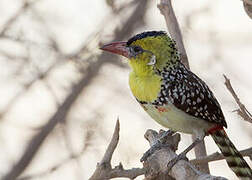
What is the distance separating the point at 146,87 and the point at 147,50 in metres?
0.15

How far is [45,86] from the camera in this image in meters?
3.79

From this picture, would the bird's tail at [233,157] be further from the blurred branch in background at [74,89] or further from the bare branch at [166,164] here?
the blurred branch in background at [74,89]

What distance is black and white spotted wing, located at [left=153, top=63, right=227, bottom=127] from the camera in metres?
2.75

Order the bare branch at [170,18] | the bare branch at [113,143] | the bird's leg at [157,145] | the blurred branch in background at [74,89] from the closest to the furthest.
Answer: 1. the bare branch at [113,143]
2. the bird's leg at [157,145]
3. the bare branch at [170,18]
4. the blurred branch in background at [74,89]

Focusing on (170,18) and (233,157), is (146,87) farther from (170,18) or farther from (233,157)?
(233,157)

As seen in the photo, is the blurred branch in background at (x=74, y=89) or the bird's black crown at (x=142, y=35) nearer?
the bird's black crown at (x=142, y=35)

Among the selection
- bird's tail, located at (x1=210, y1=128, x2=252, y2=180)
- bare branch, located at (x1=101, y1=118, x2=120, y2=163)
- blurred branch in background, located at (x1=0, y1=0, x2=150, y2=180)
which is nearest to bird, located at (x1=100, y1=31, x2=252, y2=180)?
bird's tail, located at (x1=210, y1=128, x2=252, y2=180)

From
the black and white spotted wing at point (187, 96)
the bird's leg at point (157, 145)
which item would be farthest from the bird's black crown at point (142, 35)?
the bird's leg at point (157, 145)

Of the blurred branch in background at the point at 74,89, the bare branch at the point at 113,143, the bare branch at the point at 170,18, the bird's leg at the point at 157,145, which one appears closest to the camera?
the bare branch at the point at 113,143

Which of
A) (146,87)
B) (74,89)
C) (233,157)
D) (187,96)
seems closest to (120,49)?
(146,87)

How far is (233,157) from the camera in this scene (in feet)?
9.23

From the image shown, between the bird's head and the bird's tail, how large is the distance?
37cm

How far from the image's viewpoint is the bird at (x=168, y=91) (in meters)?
2.75

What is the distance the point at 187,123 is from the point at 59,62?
1.16 meters
